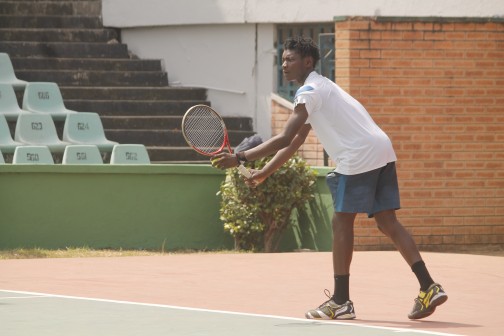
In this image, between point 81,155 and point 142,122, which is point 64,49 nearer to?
point 142,122

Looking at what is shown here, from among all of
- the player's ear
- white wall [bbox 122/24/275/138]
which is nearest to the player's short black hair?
the player's ear

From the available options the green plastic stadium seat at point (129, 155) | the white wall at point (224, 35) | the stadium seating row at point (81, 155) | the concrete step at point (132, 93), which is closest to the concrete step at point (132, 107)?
the concrete step at point (132, 93)

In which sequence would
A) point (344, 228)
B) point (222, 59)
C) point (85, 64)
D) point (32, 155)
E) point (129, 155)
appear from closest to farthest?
point (344, 228), point (32, 155), point (129, 155), point (85, 64), point (222, 59)

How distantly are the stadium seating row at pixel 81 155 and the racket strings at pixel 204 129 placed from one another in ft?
17.0

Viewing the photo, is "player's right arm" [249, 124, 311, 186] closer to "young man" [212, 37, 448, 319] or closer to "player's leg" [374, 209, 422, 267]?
"young man" [212, 37, 448, 319]

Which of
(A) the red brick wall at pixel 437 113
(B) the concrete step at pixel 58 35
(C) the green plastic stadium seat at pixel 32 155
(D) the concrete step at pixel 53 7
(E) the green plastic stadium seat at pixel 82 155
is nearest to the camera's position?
(A) the red brick wall at pixel 437 113

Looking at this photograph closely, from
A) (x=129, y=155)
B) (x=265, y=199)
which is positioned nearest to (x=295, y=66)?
(x=265, y=199)

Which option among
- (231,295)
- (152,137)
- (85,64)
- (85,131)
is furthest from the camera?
(85,64)

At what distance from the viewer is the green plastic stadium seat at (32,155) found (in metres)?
15.8

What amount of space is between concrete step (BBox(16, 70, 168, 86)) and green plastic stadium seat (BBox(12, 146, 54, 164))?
137 inches

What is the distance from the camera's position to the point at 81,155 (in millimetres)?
16359

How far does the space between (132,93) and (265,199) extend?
5.36 m

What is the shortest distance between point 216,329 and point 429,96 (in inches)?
282

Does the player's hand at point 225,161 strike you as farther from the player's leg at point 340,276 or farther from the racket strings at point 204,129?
the racket strings at point 204,129
